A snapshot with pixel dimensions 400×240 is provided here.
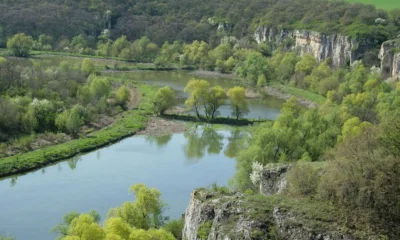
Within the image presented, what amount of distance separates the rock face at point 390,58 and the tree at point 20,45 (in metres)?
64.1

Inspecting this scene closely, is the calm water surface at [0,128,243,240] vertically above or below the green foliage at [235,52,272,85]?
below

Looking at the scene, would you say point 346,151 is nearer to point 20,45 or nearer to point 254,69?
point 254,69

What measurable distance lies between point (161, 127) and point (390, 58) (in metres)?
39.9

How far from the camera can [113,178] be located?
43.9 m

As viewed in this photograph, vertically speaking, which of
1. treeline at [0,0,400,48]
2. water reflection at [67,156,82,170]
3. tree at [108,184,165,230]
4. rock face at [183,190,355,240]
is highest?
treeline at [0,0,400,48]

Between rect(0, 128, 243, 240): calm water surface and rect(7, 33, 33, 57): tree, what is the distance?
190 feet

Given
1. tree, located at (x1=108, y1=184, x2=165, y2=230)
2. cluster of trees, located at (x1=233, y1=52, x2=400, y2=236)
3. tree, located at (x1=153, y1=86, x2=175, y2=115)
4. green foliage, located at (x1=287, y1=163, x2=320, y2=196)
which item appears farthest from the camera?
tree, located at (x1=153, y1=86, x2=175, y2=115)

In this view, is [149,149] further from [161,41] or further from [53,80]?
[161,41]

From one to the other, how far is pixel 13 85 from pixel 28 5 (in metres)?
66.9

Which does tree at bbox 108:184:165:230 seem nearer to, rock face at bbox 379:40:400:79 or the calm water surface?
the calm water surface

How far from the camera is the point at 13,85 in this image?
6191 centimetres

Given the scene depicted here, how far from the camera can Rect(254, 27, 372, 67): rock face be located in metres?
92.8

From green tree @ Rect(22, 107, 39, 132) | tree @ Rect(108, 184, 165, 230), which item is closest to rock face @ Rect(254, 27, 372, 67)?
green tree @ Rect(22, 107, 39, 132)

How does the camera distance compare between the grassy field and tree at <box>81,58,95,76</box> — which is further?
the grassy field
